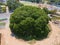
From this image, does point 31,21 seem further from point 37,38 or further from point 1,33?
point 1,33

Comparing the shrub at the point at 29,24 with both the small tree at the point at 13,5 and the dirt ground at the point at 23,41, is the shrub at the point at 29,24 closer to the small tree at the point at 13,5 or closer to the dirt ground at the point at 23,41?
the dirt ground at the point at 23,41

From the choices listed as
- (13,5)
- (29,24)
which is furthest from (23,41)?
(13,5)

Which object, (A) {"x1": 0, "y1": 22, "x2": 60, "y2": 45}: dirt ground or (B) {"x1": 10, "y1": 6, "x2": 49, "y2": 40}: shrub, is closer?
(A) {"x1": 0, "y1": 22, "x2": 60, "y2": 45}: dirt ground

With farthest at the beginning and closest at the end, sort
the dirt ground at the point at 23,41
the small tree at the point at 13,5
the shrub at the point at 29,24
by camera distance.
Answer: the small tree at the point at 13,5 → the shrub at the point at 29,24 → the dirt ground at the point at 23,41

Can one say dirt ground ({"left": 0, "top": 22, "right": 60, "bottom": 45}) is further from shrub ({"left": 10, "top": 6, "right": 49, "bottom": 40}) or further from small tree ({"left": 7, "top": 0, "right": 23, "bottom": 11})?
small tree ({"left": 7, "top": 0, "right": 23, "bottom": 11})

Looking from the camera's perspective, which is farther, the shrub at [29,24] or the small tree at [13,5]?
the small tree at [13,5]

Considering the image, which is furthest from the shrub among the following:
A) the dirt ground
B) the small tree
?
the small tree

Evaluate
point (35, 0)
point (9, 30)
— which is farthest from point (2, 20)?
point (35, 0)

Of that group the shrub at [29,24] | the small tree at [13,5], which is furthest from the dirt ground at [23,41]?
the small tree at [13,5]
